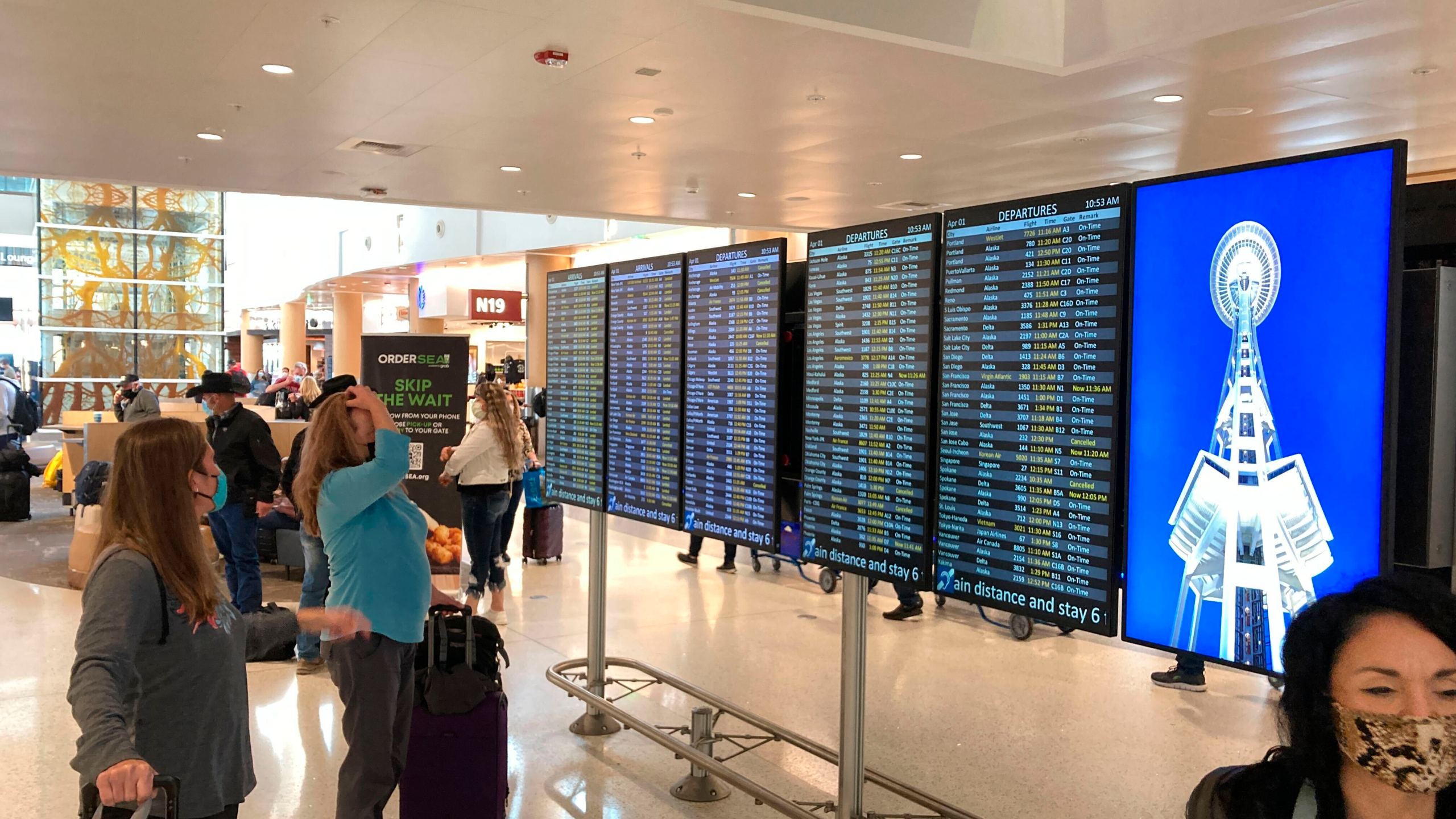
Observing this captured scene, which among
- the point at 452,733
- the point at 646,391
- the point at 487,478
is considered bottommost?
the point at 452,733

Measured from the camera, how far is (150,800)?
1744 millimetres

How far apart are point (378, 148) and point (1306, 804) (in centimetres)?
1023

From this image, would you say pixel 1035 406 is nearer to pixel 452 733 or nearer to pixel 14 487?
pixel 452 733

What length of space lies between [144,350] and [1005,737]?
68.8 ft

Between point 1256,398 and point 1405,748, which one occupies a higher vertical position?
point 1256,398

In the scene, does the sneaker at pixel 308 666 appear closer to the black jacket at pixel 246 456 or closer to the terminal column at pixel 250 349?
the black jacket at pixel 246 456

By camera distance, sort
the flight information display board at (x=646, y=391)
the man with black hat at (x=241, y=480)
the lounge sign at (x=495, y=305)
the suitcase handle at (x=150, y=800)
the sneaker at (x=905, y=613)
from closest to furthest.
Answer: the suitcase handle at (x=150, y=800)
the flight information display board at (x=646, y=391)
the man with black hat at (x=241, y=480)
the sneaker at (x=905, y=613)
the lounge sign at (x=495, y=305)

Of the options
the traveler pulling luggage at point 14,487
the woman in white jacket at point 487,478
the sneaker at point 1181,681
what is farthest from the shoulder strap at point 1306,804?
the traveler pulling luggage at point 14,487

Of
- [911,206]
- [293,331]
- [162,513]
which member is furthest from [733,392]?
[293,331]

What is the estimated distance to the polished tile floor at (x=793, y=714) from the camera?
4234mm

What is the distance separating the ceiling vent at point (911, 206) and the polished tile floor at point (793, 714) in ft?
23.3

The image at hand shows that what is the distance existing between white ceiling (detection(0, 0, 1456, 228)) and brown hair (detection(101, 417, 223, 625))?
4.50 meters

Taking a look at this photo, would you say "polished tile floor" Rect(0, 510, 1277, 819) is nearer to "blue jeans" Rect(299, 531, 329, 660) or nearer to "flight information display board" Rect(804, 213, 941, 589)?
"blue jeans" Rect(299, 531, 329, 660)

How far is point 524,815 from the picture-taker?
4.02 m
